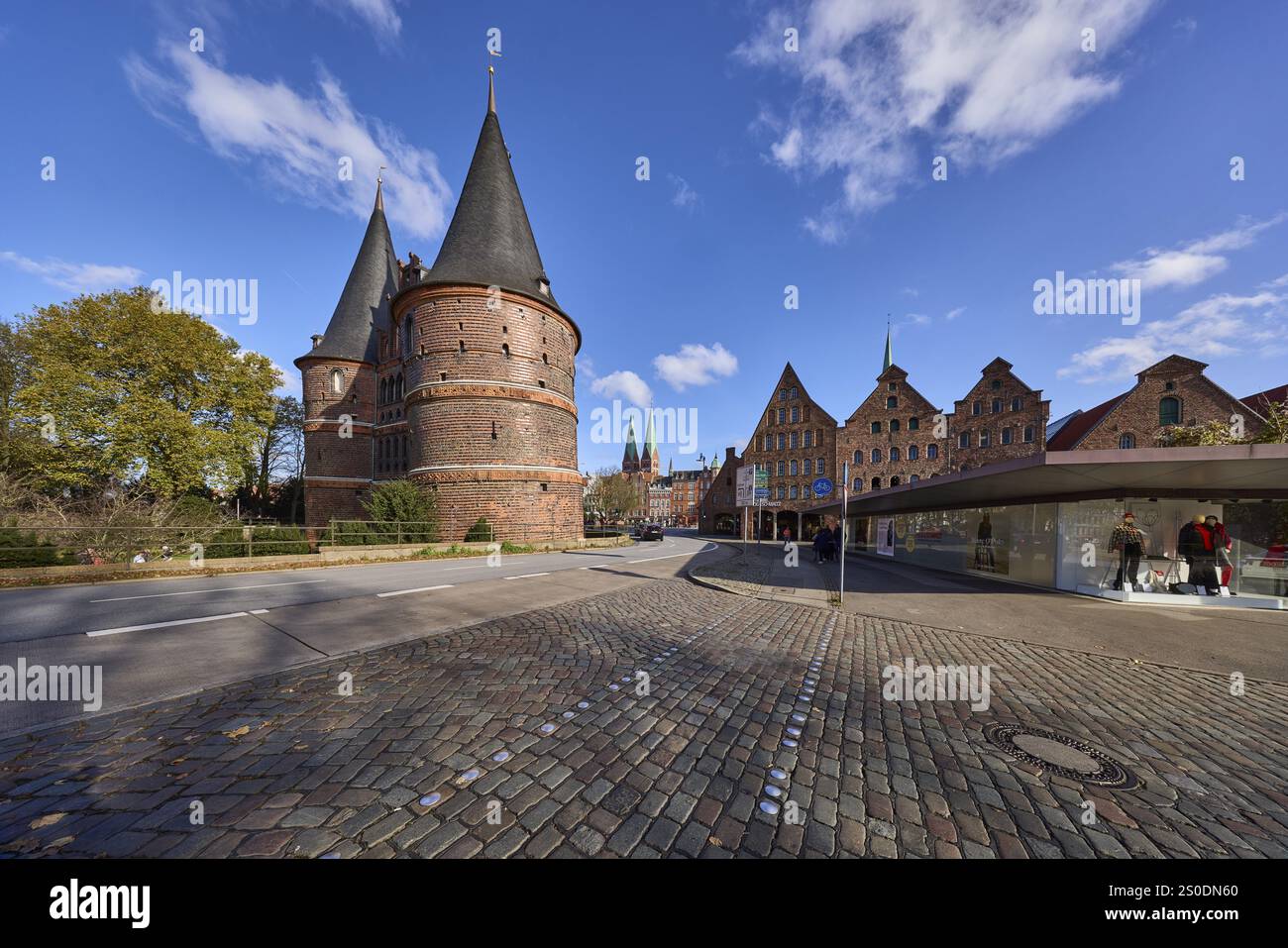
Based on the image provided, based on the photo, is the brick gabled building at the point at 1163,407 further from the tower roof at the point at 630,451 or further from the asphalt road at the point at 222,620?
the tower roof at the point at 630,451

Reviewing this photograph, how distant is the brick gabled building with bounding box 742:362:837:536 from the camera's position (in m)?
36.5

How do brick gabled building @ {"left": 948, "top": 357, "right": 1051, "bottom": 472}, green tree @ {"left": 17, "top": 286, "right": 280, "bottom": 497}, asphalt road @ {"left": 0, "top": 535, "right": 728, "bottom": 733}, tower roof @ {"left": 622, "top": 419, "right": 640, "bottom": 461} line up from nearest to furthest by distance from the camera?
asphalt road @ {"left": 0, "top": 535, "right": 728, "bottom": 733}, green tree @ {"left": 17, "top": 286, "right": 280, "bottom": 497}, brick gabled building @ {"left": 948, "top": 357, "right": 1051, "bottom": 472}, tower roof @ {"left": 622, "top": 419, "right": 640, "bottom": 461}

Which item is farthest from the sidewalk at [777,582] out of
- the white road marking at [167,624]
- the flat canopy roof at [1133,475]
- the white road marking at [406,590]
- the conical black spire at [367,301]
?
the conical black spire at [367,301]

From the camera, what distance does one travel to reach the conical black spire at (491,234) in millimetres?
22406

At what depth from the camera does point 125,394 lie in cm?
2089

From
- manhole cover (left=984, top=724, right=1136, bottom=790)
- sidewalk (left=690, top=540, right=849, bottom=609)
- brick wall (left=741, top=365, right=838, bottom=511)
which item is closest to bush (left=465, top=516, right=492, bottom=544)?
sidewalk (left=690, top=540, right=849, bottom=609)

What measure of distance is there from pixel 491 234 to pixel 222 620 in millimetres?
24054

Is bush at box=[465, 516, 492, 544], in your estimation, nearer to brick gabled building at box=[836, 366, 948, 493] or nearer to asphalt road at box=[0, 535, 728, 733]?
asphalt road at box=[0, 535, 728, 733]

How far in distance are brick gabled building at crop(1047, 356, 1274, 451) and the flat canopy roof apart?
24.4m

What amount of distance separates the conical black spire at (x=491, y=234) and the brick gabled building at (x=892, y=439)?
2717 cm

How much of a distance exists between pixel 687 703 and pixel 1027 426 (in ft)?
130
